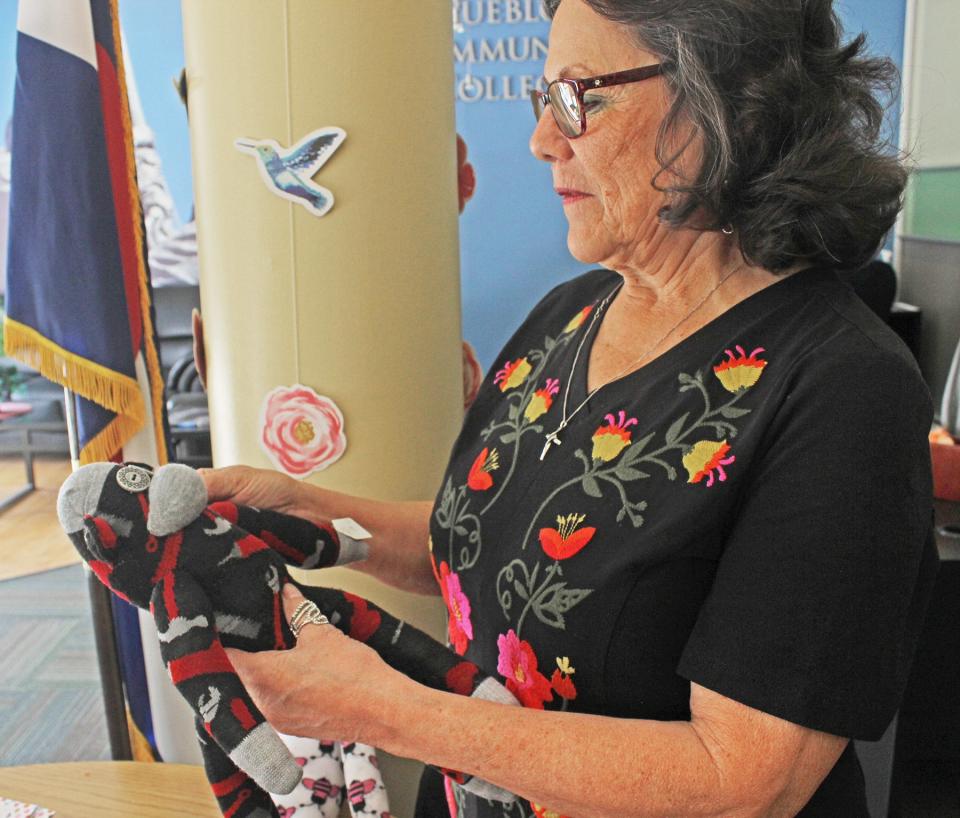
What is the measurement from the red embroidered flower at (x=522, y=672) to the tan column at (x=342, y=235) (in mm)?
595

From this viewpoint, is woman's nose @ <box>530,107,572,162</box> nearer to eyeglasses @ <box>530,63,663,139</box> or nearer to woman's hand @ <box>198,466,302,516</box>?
eyeglasses @ <box>530,63,663,139</box>

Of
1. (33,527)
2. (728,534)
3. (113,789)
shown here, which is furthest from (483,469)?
(33,527)

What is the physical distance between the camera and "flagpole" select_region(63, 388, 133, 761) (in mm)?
1757

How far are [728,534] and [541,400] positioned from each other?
32 cm

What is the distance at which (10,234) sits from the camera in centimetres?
157

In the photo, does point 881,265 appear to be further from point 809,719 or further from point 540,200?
point 809,719

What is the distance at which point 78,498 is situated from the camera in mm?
911

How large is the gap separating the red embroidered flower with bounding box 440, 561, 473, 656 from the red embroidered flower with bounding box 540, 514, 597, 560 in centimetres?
17

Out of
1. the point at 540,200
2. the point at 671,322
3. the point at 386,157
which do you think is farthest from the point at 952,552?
the point at 540,200

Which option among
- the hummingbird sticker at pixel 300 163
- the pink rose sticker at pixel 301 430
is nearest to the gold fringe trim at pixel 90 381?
the pink rose sticker at pixel 301 430

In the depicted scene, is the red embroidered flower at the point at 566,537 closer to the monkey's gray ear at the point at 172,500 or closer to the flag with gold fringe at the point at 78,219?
the monkey's gray ear at the point at 172,500

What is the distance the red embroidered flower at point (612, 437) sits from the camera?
3.00ft

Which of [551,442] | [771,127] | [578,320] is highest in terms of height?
[771,127]

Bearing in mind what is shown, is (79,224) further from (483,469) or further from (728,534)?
(728,534)
